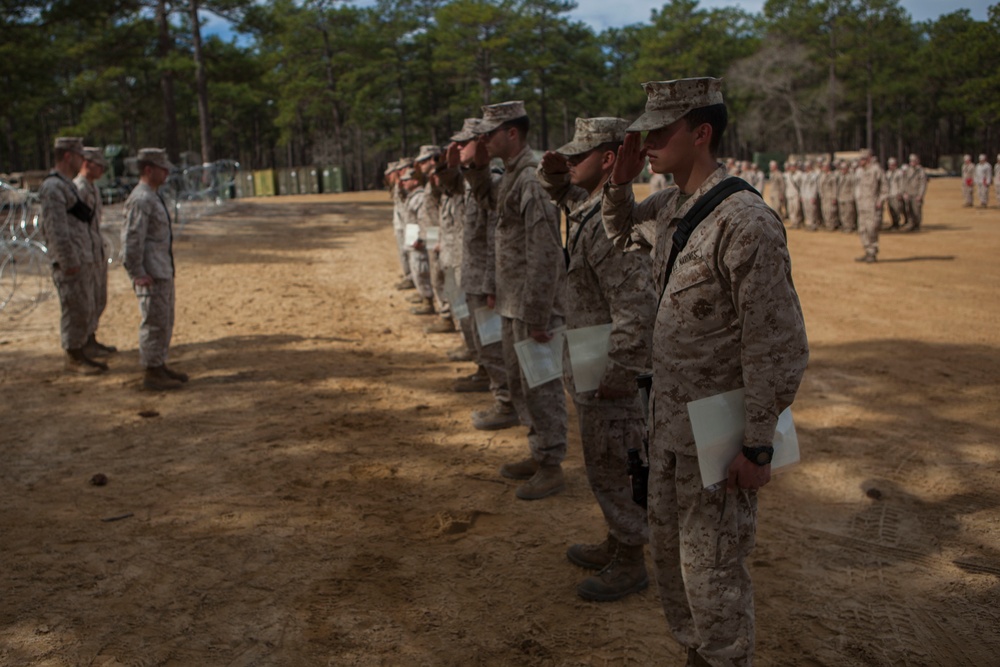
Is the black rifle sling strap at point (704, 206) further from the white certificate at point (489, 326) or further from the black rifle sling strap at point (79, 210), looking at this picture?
the black rifle sling strap at point (79, 210)

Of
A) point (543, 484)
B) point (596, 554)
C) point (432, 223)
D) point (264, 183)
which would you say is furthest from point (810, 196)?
point (264, 183)

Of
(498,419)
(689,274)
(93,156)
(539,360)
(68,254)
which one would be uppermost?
(93,156)

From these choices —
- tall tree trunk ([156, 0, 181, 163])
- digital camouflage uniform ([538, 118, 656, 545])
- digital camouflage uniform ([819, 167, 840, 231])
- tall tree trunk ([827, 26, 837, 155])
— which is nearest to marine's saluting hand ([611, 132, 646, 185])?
digital camouflage uniform ([538, 118, 656, 545])

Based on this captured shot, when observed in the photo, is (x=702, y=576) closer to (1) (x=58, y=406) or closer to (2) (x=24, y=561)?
(2) (x=24, y=561)

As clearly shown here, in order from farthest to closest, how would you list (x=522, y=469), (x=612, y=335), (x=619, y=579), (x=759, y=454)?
(x=522, y=469) < (x=619, y=579) < (x=612, y=335) < (x=759, y=454)

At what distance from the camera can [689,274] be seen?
271 cm

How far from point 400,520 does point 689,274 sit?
2.75m

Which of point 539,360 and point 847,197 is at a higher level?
point 847,197

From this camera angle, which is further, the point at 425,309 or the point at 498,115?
the point at 425,309

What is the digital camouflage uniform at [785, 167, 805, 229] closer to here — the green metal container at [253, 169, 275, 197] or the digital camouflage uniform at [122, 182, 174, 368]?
the digital camouflage uniform at [122, 182, 174, 368]

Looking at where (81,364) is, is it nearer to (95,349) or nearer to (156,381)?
(95,349)

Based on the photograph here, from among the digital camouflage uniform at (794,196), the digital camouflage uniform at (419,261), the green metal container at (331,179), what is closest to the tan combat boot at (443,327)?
the digital camouflage uniform at (419,261)

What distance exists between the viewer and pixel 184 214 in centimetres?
2486

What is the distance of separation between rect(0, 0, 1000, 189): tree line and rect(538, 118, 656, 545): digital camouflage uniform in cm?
3386
